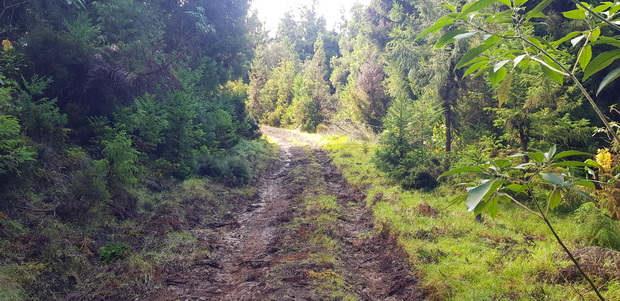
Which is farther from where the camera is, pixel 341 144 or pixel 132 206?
pixel 341 144

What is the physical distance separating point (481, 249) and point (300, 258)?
10.7 ft

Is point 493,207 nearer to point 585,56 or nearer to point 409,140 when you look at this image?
point 585,56

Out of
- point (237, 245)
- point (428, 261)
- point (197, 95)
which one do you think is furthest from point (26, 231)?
point (197, 95)

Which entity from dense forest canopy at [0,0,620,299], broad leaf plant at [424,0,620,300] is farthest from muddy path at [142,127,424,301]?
broad leaf plant at [424,0,620,300]

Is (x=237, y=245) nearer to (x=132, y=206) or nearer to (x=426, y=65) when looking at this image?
(x=132, y=206)

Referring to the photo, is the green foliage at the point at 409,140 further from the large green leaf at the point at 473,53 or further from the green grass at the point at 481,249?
the large green leaf at the point at 473,53

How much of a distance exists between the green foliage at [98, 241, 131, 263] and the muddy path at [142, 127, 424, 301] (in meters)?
0.99

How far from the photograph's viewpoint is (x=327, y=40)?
63469 mm

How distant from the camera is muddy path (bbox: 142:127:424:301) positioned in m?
5.57

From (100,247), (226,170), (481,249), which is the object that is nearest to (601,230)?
(481,249)

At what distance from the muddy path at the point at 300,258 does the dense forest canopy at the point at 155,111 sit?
69.9 inches

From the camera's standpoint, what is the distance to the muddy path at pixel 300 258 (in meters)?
5.57

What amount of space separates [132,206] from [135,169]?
84cm

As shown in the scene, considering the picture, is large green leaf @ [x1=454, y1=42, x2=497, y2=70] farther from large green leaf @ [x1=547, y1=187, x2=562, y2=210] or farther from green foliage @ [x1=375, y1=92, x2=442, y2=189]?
green foliage @ [x1=375, y1=92, x2=442, y2=189]
